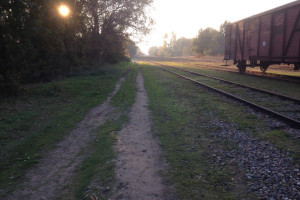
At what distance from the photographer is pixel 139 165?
171 inches

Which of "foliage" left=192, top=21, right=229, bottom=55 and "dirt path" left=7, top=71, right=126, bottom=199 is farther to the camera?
"foliage" left=192, top=21, right=229, bottom=55

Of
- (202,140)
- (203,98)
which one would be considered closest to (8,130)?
(202,140)

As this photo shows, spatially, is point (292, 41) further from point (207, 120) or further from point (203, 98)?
point (207, 120)

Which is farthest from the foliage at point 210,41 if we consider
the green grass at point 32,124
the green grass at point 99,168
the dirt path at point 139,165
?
the green grass at point 99,168

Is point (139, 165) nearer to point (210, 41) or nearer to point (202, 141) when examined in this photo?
point (202, 141)

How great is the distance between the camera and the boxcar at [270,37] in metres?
13.6

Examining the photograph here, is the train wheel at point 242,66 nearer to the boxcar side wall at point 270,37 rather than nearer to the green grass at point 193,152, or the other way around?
the boxcar side wall at point 270,37

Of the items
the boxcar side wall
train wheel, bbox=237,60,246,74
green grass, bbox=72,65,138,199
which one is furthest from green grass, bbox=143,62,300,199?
train wheel, bbox=237,60,246,74

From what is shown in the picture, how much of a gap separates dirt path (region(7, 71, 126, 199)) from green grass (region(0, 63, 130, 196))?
20 cm

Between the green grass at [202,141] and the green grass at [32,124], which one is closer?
the green grass at [202,141]

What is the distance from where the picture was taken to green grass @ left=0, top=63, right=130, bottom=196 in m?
4.55

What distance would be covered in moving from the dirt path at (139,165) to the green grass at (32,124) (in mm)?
1608

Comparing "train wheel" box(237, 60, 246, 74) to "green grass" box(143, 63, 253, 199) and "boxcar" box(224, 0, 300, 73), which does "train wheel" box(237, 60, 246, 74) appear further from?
"green grass" box(143, 63, 253, 199)

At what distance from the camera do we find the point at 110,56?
3753 cm
